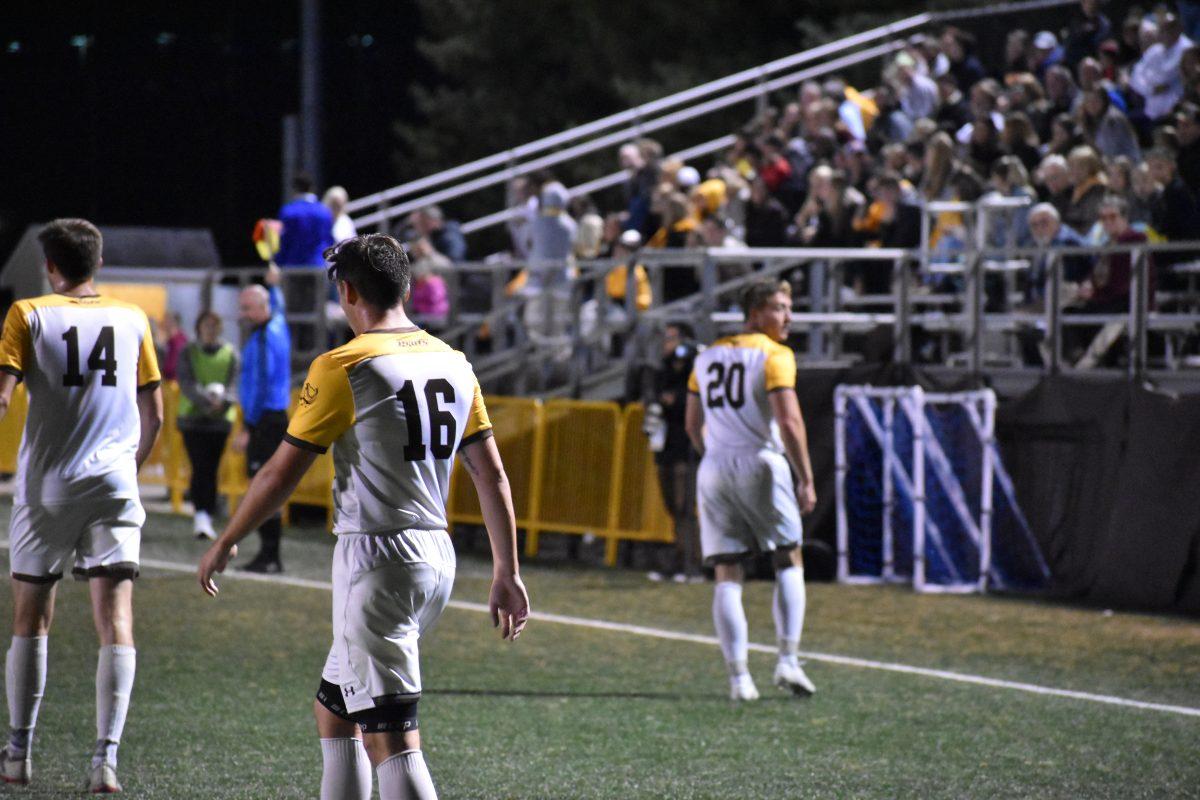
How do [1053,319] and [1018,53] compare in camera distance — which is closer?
[1053,319]

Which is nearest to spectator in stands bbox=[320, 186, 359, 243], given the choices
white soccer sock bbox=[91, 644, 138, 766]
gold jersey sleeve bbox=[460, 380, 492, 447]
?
white soccer sock bbox=[91, 644, 138, 766]

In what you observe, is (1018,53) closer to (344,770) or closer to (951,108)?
(951,108)

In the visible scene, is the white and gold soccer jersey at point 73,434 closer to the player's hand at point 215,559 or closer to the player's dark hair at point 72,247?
the player's dark hair at point 72,247

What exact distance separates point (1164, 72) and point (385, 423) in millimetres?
14797

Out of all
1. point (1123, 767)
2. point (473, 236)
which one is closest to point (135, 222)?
point (473, 236)

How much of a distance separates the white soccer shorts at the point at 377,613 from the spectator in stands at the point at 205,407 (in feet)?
34.7

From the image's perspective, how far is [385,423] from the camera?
5.08 meters

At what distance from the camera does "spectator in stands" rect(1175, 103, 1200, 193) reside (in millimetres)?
15203

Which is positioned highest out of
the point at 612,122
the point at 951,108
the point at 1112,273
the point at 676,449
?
the point at 612,122

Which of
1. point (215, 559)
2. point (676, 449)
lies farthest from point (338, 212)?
point (215, 559)

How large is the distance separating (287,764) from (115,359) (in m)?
1.89

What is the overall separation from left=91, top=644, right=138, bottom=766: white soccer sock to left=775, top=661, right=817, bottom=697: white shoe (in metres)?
3.74

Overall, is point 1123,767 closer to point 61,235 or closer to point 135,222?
point 61,235

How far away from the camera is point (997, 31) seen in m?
23.1
